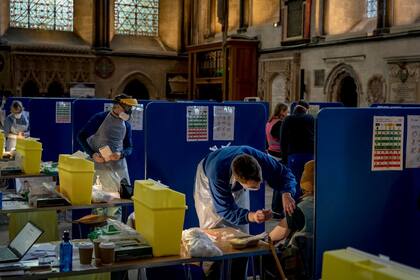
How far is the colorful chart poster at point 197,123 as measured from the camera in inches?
181

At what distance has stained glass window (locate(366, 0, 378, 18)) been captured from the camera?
1067 centimetres

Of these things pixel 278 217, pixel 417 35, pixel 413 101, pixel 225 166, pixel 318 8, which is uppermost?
pixel 318 8

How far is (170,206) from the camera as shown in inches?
132

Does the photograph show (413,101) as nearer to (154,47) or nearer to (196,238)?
(196,238)

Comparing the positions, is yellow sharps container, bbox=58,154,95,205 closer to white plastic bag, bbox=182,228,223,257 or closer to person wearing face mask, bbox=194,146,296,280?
person wearing face mask, bbox=194,146,296,280

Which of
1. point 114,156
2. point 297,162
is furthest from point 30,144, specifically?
point 297,162

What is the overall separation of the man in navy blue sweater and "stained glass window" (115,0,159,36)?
39.8 feet

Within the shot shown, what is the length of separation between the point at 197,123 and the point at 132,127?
1818 millimetres

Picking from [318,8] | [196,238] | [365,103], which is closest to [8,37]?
[318,8]

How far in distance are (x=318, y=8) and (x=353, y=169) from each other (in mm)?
8334

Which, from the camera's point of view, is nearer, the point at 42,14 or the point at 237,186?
the point at 237,186

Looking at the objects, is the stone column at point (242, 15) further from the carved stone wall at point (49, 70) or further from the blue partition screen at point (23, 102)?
the blue partition screen at point (23, 102)

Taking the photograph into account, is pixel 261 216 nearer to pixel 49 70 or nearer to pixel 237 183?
pixel 237 183

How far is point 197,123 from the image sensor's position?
4.61 meters
